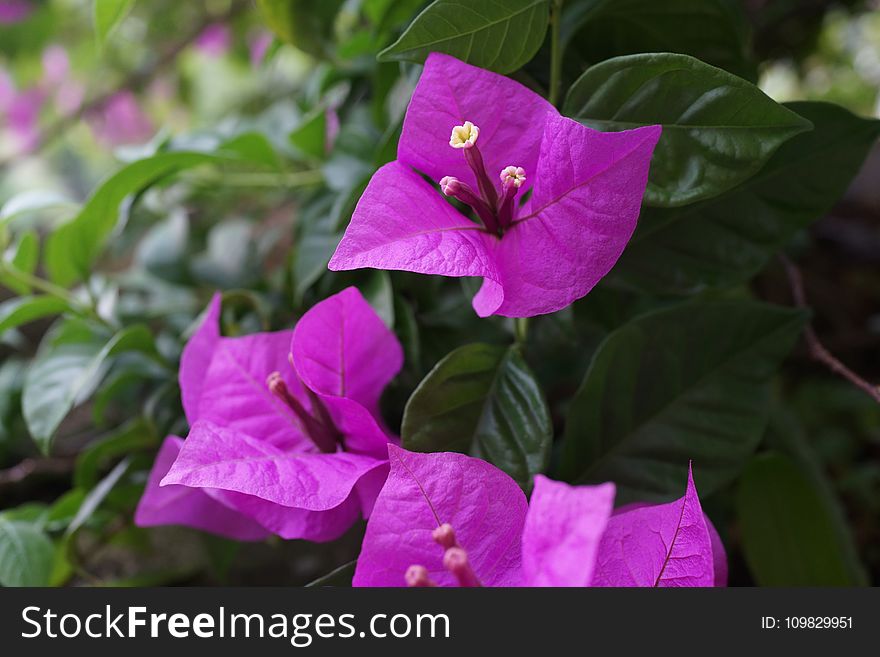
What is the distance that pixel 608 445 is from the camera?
444 mm

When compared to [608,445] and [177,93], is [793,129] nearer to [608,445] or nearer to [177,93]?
[608,445]

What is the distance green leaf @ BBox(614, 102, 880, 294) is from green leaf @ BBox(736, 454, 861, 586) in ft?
0.61

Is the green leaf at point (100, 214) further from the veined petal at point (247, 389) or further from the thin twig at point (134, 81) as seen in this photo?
the thin twig at point (134, 81)

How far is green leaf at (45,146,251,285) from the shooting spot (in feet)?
1.69

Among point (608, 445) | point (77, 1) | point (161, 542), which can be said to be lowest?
point (161, 542)

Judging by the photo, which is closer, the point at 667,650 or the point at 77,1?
the point at 667,650

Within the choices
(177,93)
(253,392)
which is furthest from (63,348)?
(177,93)

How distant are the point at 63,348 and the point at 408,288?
0.91ft

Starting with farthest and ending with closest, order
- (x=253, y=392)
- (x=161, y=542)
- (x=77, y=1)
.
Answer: (x=77, y=1)
(x=161, y=542)
(x=253, y=392)

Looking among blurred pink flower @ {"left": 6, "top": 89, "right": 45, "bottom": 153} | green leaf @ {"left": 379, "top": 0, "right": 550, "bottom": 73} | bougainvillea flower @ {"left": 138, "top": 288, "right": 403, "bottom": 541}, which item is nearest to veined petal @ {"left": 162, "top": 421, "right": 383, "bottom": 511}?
bougainvillea flower @ {"left": 138, "top": 288, "right": 403, "bottom": 541}

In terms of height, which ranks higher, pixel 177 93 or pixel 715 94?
pixel 715 94

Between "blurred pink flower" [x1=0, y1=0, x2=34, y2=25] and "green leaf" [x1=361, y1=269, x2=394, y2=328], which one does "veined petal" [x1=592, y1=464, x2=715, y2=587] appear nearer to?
"green leaf" [x1=361, y1=269, x2=394, y2=328]

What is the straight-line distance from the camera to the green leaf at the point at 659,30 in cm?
43

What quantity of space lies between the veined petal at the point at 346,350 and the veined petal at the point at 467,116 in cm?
9
